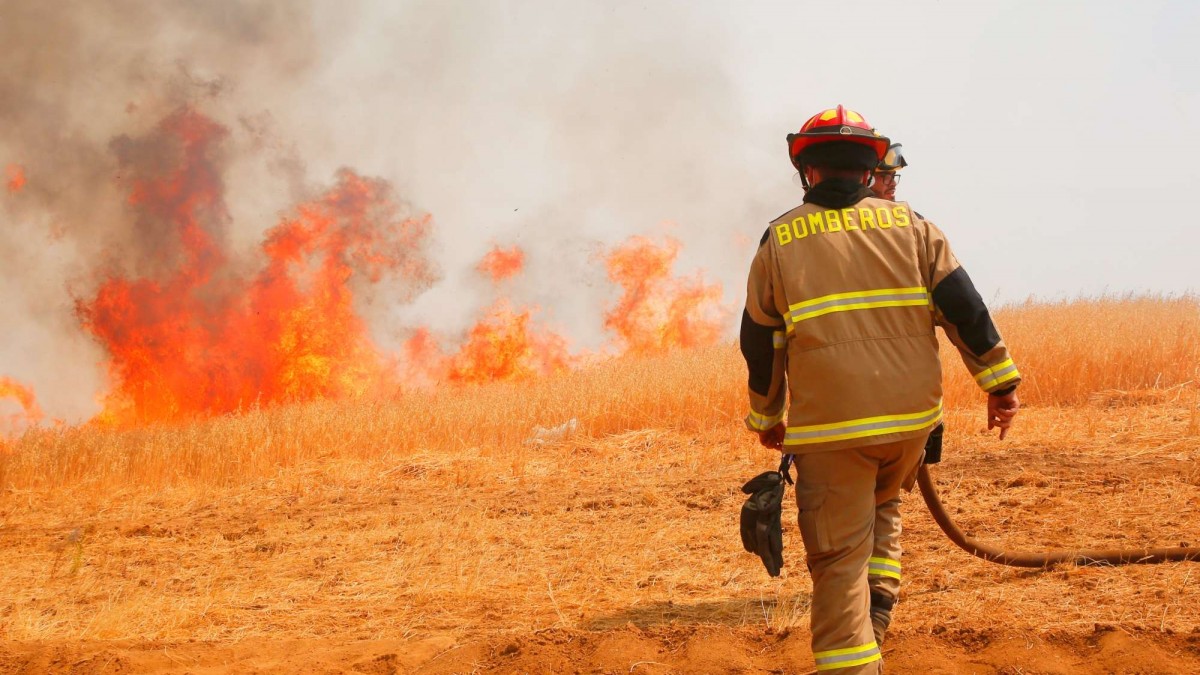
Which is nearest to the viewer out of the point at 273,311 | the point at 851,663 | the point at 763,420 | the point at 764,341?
the point at 851,663

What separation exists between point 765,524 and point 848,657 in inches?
22.7

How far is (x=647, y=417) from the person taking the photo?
34.8 feet

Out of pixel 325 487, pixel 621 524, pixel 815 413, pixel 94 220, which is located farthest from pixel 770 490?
pixel 94 220

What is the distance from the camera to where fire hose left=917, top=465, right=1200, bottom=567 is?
4.64 metres

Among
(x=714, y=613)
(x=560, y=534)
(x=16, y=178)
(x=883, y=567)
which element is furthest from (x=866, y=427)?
(x=16, y=178)

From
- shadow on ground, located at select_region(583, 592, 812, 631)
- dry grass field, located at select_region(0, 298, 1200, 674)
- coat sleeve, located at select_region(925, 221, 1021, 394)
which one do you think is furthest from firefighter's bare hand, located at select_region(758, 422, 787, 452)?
shadow on ground, located at select_region(583, 592, 812, 631)

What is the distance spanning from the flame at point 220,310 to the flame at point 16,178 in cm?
209

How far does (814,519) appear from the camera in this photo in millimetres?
3072

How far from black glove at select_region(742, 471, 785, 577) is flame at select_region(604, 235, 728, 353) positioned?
14.8m

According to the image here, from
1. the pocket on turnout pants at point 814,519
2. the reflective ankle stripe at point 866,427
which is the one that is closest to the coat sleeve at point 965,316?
the reflective ankle stripe at point 866,427

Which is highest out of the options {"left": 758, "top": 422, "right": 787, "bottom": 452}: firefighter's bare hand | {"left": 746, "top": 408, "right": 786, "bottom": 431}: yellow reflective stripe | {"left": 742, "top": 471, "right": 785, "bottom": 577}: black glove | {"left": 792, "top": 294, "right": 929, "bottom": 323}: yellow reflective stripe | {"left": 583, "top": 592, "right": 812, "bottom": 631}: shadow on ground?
{"left": 792, "top": 294, "right": 929, "bottom": 323}: yellow reflective stripe

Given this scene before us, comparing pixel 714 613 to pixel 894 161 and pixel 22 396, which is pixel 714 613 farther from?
pixel 22 396

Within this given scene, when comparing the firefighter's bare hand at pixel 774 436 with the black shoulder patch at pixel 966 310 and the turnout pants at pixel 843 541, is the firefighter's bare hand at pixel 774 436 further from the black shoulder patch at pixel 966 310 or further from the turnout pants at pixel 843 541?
the black shoulder patch at pixel 966 310

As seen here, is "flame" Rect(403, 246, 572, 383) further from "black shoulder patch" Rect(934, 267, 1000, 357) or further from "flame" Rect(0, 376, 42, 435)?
"black shoulder patch" Rect(934, 267, 1000, 357)
